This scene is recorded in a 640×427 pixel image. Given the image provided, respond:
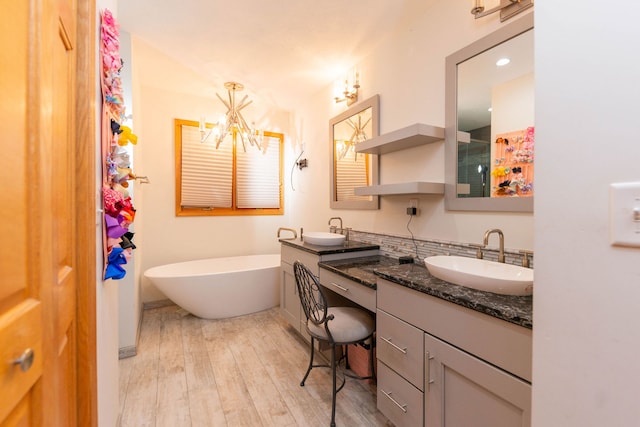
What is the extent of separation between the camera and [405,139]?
1.88 metres

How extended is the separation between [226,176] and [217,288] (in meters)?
1.58

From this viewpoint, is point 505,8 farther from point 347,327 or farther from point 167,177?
point 167,177

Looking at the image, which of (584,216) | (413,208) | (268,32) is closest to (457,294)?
(584,216)

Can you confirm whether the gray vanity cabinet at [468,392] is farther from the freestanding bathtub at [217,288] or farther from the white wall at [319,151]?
the freestanding bathtub at [217,288]

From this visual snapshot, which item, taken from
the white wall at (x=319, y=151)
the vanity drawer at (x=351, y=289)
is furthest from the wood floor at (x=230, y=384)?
the white wall at (x=319, y=151)

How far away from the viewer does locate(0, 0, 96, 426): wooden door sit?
1.55 ft

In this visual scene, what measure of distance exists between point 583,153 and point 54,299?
1.24 m

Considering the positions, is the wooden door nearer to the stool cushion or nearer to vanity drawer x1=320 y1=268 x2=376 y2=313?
the stool cushion

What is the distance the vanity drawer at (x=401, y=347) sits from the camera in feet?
4.20

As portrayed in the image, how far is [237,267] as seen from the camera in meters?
3.69

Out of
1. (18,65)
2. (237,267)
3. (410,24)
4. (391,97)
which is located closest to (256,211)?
(237,267)

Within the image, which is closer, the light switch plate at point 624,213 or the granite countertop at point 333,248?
the light switch plate at point 624,213

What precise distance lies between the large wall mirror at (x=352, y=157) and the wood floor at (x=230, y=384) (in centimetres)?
143

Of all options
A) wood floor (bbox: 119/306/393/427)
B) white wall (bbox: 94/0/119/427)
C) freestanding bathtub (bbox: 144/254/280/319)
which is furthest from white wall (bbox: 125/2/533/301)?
white wall (bbox: 94/0/119/427)
